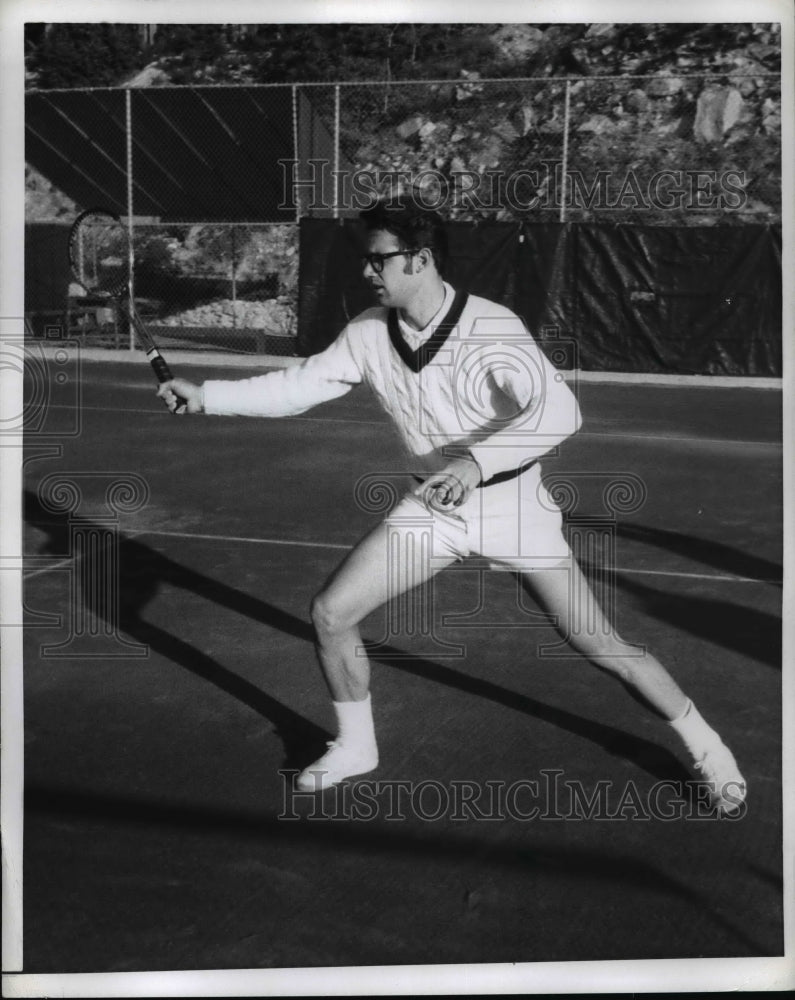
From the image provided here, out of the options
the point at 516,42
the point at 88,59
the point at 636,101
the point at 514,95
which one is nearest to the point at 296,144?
the point at 514,95

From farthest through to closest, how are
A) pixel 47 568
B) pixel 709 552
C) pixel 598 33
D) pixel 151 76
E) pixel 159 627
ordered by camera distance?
pixel 151 76 → pixel 598 33 → pixel 709 552 → pixel 47 568 → pixel 159 627

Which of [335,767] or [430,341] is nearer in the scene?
[430,341]

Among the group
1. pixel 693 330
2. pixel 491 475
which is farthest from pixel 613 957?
pixel 693 330

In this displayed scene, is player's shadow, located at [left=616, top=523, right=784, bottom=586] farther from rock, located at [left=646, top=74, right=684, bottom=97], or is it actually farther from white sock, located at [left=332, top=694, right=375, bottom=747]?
rock, located at [left=646, top=74, right=684, bottom=97]

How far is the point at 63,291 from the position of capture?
1806 cm

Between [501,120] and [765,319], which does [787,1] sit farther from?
[501,120]

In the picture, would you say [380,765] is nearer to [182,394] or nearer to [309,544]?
[182,394]

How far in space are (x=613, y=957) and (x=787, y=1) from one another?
8.25 ft

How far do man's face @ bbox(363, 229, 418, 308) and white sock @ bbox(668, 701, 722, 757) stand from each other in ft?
5.13

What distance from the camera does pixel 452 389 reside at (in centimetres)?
361

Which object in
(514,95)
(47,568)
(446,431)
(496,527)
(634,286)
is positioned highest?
(514,95)

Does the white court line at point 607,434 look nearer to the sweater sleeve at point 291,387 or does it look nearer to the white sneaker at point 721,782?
the white sneaker at point 721,782

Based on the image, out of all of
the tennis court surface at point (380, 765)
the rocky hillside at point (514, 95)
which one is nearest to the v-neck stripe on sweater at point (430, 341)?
the tennis court surface at point (380, 765)

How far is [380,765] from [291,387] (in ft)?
4.40
